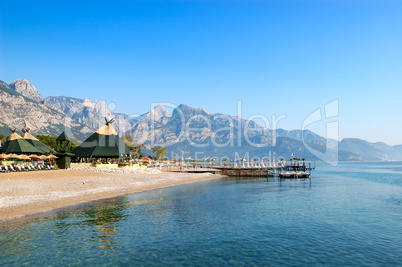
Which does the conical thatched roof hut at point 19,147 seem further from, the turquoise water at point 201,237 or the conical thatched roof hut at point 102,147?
the turquoise water at point 201,237

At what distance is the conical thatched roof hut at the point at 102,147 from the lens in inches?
2777

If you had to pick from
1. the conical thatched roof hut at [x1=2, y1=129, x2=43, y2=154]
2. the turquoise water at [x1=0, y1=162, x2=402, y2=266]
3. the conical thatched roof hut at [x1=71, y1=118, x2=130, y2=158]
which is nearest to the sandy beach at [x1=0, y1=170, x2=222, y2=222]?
the turquoise water at [x1=0, y1=162, x2=402, y2=266]

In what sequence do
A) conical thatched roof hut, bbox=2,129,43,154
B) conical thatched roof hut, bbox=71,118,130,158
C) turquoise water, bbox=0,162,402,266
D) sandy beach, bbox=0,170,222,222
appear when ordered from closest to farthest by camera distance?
turquoise water, bbox=0,162,402,266, sandy beach, bbox=0,170,222,222, conical thatched roof hut, bbox=71,118,130,158, conical thatched roof hut, bbox=2,129,43,154

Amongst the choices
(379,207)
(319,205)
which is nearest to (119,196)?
(319,205)

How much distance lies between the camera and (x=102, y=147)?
72.8 metres

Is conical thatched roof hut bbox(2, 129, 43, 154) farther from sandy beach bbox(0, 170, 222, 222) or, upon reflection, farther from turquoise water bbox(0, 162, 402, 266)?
turquoise water bbox(0, 162, 402, 266)

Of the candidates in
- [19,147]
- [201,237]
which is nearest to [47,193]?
[201,237]

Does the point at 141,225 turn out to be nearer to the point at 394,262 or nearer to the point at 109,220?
the point at 109,220

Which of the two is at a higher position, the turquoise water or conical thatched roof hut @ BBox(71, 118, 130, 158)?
conical thatched roof hut @ BBox(71, 118, 130, 158)

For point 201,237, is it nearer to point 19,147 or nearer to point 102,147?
point 102,147

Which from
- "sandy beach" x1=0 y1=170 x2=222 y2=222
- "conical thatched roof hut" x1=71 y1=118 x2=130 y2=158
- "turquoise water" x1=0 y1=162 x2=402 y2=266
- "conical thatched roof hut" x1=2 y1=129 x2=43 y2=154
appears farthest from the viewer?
"conical thatched roof hut" x1=2 y1=129 x2=43 y2=154

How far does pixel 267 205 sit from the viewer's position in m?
33.3

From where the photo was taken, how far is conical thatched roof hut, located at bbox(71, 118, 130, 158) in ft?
231

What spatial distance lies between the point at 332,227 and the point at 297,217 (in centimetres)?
413
